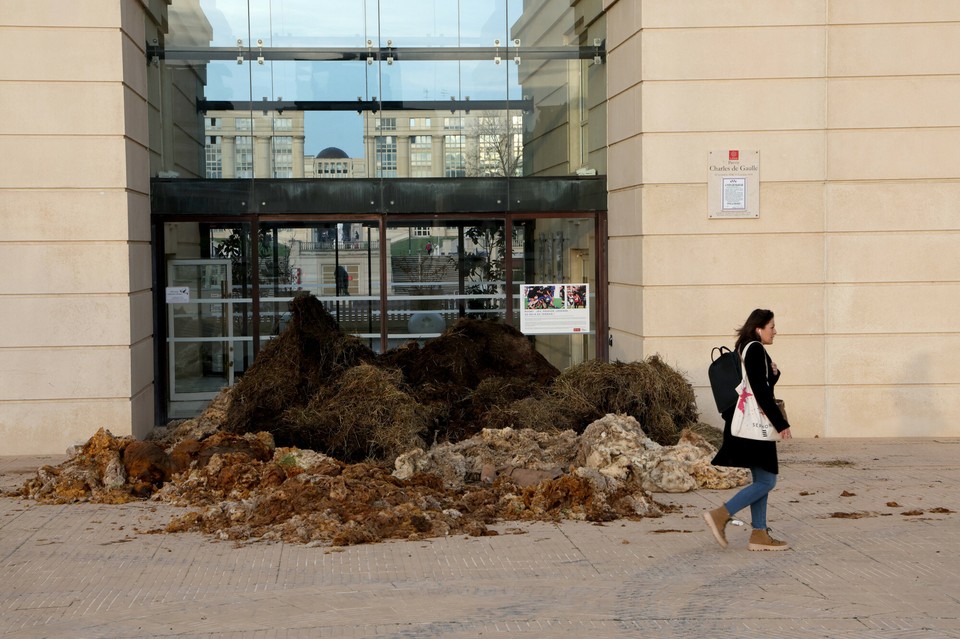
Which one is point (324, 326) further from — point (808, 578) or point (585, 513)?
point (808, 578)

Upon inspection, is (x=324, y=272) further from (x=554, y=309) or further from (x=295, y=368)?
(x=554, y=309)

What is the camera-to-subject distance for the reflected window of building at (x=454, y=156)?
626 inches

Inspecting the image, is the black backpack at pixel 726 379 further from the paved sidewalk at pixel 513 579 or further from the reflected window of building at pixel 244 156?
the reflected window of building at pixel 244 156

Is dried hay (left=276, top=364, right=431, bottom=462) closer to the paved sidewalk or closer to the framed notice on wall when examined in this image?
the paved sidewalk

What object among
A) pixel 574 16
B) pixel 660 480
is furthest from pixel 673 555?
pixel 574 16

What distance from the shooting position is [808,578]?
821 centimetres

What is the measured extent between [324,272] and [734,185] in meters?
5.36

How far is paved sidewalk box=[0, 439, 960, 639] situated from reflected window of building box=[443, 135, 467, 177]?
6.52 metres

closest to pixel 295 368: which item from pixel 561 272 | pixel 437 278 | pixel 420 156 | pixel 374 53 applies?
pixel 437 278

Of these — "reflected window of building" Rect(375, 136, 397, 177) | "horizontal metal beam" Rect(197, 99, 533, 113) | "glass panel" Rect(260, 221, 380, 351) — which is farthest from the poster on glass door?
"horizontal metal beam" Rect(197, 99, 533, 113)

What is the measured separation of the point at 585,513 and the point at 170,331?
24.7 feet

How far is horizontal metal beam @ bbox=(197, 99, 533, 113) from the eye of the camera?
15648 millimetres

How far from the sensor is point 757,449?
29.0 feet

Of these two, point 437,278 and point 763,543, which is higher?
point 437,278
